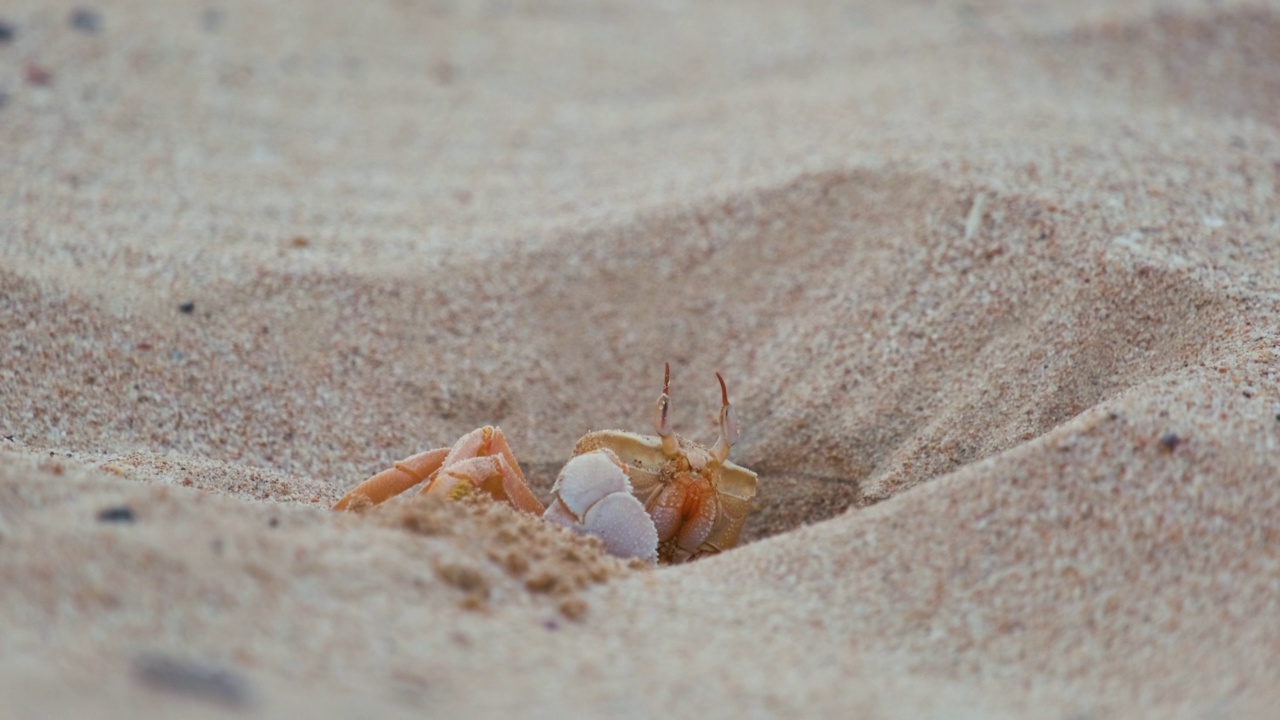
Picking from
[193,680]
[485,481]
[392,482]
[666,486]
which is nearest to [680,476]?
[666,486]

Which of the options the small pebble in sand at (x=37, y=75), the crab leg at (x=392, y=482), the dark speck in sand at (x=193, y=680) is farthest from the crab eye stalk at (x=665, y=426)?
the small pebble in sand at (x=37, y=75)

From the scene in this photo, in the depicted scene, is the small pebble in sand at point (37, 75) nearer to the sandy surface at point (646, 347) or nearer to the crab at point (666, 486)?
the sandy surface at point (646, 347)

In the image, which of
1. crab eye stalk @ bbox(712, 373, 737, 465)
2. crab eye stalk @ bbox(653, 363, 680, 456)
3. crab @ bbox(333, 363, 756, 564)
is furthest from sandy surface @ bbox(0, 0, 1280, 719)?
crab eye stalk @ bbox(653, 363, 680, 456)

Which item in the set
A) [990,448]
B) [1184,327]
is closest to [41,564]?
[990,448]

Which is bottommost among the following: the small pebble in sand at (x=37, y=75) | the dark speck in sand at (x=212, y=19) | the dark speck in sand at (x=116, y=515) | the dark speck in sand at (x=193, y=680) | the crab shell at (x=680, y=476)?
the crab shell at (x=680, y=476)

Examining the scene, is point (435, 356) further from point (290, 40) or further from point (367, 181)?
point (290, 40)

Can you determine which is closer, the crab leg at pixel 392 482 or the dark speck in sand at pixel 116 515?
the dark speck in sand at pixel 116 515

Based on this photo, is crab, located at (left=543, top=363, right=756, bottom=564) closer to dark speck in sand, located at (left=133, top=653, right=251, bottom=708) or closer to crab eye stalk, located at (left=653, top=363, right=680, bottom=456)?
crab eye stalk, located at (left=653, top=363, right=680, bottom=456)

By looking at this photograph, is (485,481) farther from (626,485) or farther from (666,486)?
(666,486)
